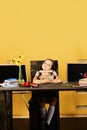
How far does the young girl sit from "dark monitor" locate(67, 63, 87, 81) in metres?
0.24

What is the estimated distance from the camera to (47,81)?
10.2 ft

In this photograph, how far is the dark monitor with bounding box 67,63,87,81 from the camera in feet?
11.1

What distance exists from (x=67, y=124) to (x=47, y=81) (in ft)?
2.51

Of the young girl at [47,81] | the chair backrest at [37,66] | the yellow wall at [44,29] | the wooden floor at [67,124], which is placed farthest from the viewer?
the yellow wall at [44,29]

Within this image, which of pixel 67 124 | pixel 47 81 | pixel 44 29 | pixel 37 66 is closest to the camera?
pixel 47 81

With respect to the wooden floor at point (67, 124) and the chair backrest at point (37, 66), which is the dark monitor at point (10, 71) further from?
the wooden floor at point (67, 124)

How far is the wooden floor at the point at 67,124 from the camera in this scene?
11.1 ft

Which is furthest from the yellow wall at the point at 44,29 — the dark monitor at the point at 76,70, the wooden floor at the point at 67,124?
the wooden floor at the point at 67,124

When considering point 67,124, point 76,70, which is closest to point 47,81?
point 76,70

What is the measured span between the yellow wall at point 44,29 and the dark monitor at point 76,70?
426 millimetres

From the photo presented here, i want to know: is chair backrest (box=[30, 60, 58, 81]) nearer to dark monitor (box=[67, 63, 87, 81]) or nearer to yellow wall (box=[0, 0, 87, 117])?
dark monitor (box=[67, 63, 87, 81])

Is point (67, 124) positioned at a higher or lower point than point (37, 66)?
lower

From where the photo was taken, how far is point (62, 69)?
382 centimetres

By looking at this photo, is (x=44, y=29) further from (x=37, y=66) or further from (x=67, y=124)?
(x=67, y=124)
